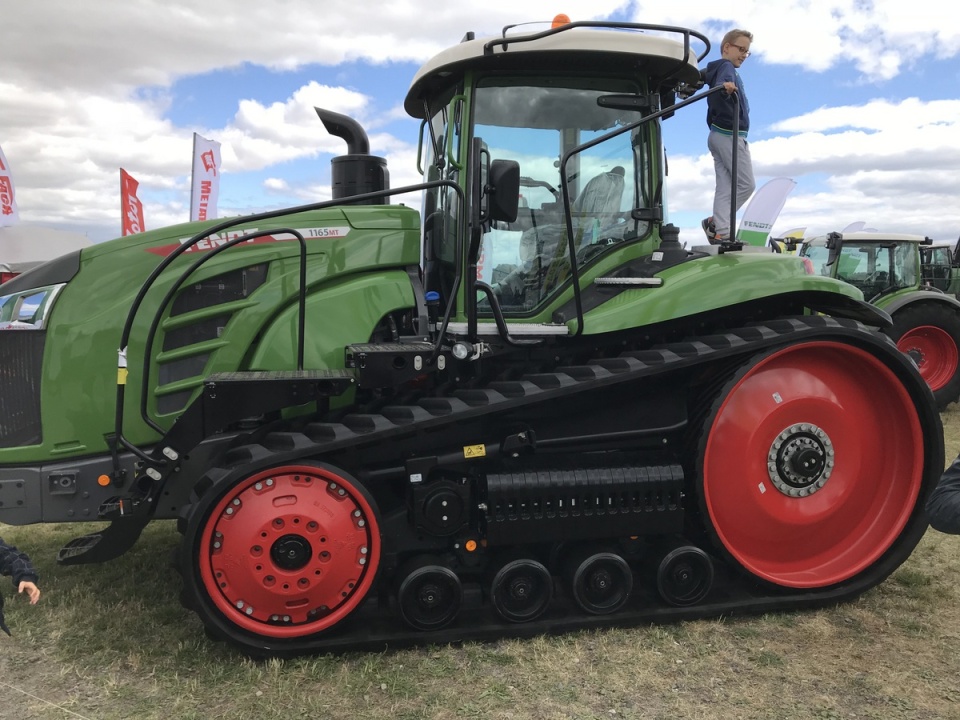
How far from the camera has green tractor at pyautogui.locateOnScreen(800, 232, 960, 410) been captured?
10.3m

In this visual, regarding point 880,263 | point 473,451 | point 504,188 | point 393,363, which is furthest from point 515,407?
point 880,263

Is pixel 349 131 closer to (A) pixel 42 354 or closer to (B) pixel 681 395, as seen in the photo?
(A) pixel 42 354

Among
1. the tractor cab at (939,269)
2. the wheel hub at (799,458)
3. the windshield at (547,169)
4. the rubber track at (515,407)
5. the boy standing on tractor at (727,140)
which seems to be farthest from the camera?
the tractor cab at (939,269)

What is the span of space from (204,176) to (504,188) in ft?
42.0

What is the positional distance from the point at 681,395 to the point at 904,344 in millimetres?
7928

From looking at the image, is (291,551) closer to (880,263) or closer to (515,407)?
(515,407)

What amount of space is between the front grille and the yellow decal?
7.16 ft

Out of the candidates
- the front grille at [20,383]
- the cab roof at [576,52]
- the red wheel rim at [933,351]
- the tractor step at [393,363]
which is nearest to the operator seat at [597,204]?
the cab roof at [576,52]

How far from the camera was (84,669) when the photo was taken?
11.2ft

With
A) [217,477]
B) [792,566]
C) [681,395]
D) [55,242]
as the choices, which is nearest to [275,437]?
[217,477]

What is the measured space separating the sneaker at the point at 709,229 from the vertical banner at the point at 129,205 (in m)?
12.1

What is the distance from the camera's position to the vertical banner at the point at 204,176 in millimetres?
14352

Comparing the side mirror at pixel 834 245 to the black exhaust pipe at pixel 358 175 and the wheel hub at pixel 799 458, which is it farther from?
the black exhaust pipe at pixel 358 175

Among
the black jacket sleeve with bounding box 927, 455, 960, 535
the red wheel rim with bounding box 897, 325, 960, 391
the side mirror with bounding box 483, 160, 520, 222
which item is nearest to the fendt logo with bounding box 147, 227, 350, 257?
the side mirror with bounding box 483, 160, 520, 222
